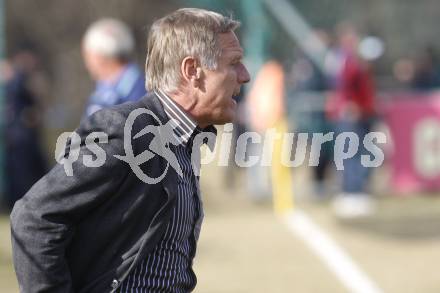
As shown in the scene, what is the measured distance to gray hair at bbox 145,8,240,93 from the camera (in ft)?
11.5

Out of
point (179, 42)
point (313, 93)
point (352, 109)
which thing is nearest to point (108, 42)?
point (179, 42)

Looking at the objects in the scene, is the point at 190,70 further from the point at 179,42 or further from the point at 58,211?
the point at 58,211

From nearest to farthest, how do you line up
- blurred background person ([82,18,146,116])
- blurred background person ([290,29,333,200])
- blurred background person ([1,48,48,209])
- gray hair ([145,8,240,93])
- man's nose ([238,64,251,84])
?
gray hair ([145,8,240,93]) → man's nose ([238,64,251,84]) → blurred background person ([82,18,146,116]) → blurred background person ([1,48,48,209]) → blurred background person ([290,29,333,200])

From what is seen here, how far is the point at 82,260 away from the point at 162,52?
74 cm

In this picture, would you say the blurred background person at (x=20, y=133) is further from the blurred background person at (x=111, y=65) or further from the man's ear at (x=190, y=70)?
the man's ear at (x=190, y=70)

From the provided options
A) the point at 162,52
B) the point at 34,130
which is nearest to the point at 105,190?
the point at 162,52

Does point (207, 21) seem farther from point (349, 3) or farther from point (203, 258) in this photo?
point (349, 3)

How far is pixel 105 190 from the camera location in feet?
10.7

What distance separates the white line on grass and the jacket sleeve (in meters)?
5.81

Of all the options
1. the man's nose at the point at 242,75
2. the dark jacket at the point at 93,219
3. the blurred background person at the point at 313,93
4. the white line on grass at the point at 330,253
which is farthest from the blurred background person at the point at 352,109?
the dark jacket at the point at 93,219

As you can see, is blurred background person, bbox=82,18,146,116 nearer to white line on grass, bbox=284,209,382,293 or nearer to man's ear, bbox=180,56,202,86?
white line on grass, bbox=284,209,382,293

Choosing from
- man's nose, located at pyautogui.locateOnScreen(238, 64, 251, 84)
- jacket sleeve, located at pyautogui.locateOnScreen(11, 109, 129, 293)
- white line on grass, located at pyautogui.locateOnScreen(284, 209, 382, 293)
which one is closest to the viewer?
jacket sleeve, located at pyautogui.locateOnScreen(11, 109, 129, 293)

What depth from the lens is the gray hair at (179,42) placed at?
3504mm

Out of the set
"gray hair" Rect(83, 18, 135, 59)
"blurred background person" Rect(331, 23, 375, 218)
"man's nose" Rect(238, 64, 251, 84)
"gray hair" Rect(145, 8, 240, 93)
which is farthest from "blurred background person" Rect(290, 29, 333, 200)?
"gray hair" Rect(145, 8, 240, 93)
